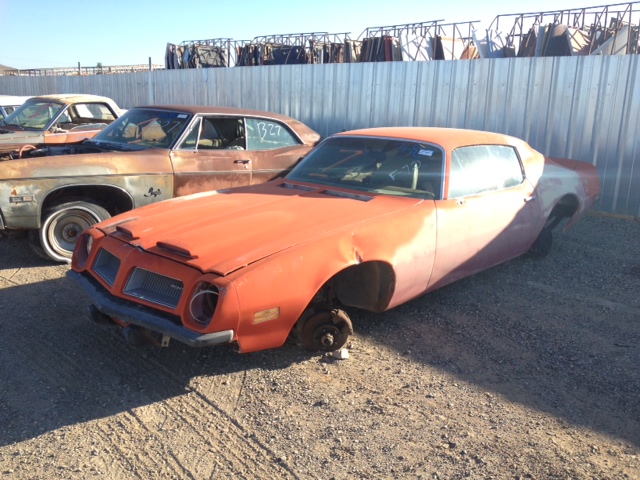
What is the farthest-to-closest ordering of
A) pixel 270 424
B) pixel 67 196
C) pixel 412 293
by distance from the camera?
pixel 67 196, pixel 412 293, pixel 270 424

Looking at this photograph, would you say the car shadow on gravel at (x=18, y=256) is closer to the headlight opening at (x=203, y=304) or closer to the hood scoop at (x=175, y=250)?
the hood scoop at (x=175, y=250)

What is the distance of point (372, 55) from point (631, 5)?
499 cm

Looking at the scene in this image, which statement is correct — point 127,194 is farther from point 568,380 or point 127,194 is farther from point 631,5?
point 631,5

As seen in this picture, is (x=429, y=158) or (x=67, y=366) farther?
(x=429, y=158)

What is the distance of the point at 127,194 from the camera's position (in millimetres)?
5855

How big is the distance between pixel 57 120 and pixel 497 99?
662cm

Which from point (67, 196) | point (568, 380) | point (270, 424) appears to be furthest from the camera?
point (67, 196)

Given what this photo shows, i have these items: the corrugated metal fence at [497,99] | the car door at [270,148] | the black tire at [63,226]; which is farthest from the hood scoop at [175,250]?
the corrugated metal fence at [497,99]

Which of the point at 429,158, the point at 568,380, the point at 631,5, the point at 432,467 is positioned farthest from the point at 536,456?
the point at 631,5

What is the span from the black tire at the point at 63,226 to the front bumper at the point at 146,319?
2.16 meters

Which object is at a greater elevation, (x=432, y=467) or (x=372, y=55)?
(x=372, y=55)

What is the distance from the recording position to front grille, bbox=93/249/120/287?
12.2 ft

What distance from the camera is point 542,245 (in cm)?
596

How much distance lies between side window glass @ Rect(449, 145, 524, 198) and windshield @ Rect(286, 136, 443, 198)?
0.59 ft
